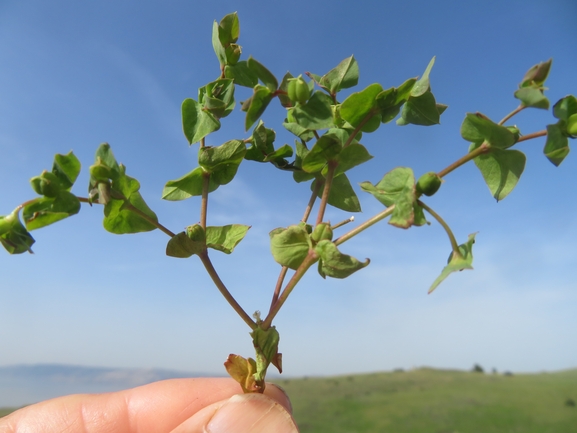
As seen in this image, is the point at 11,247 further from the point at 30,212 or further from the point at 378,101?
the point at 378,101

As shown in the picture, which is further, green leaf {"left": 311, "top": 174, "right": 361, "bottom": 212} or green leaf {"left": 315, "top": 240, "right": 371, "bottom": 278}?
green leaf {"left": 311, "top": 174, "right": 361, "bottom": 212}

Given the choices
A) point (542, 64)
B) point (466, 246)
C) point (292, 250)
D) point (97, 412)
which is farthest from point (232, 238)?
point (97, 412)

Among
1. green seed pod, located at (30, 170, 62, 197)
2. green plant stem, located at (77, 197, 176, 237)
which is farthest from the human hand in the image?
green seed pod, located at (30, 170, 62, 197)

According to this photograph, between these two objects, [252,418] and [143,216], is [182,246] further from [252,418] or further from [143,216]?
[252,418]

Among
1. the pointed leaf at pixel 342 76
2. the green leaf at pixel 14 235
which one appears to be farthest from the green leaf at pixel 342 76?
the green leaf at pixel 14 235

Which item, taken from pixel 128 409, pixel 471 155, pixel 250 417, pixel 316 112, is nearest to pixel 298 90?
pixel 316 112

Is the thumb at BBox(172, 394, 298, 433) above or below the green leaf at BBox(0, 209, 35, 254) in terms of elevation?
below

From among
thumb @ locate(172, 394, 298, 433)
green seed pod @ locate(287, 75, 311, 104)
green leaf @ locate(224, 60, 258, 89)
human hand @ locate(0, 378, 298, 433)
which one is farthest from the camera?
human hand @ locate(0, 378, 298, 433)

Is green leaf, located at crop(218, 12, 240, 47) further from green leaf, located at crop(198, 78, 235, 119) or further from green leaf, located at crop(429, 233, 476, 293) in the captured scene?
green leaf, located at crop(429, 233, 476, 293)
